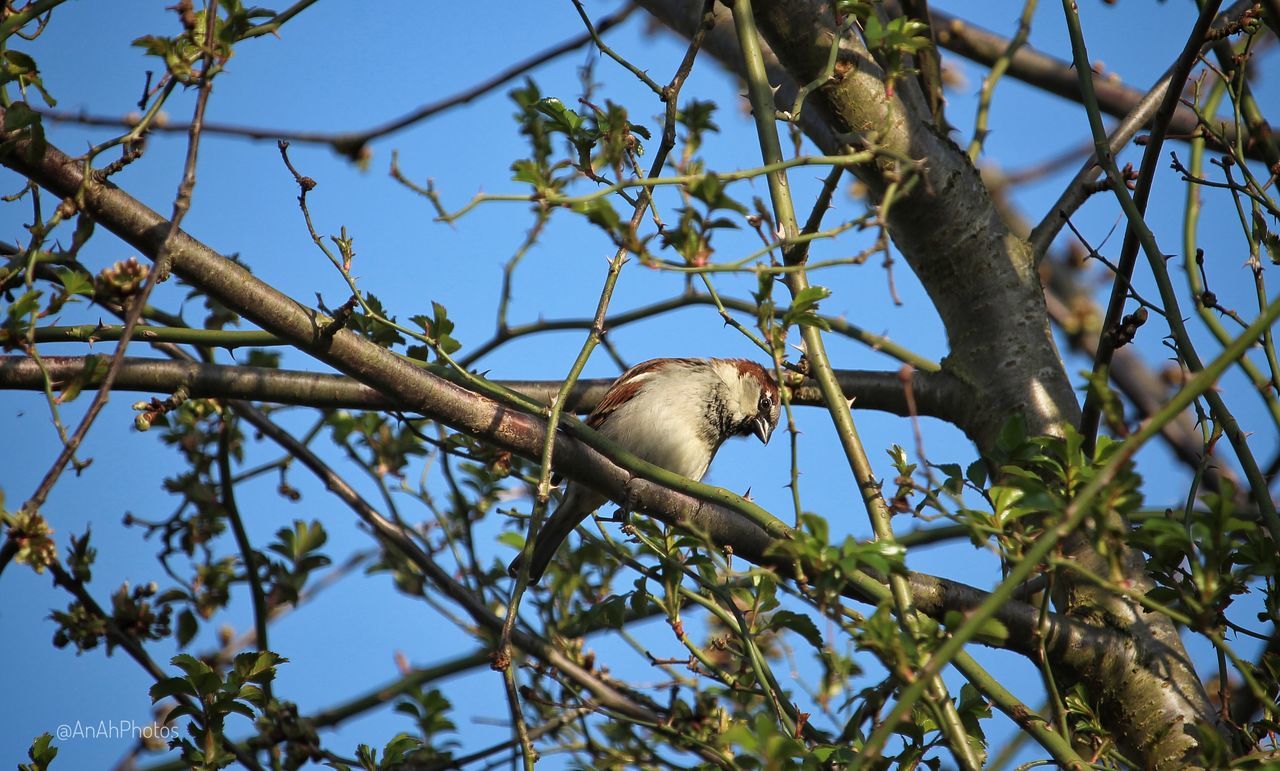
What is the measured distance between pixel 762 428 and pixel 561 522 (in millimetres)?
1318

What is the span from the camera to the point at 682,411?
4539 mm

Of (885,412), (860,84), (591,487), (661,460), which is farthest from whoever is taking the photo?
(661,460)

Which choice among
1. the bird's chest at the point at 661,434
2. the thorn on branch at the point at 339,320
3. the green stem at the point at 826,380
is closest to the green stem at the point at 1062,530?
the green stem at the point at 826,380

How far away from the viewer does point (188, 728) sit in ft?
7.84

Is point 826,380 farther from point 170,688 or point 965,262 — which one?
point 170,688

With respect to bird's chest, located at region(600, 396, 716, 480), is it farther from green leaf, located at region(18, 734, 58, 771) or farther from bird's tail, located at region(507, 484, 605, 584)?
green leaf, located at region(18, 734, 58, 771)

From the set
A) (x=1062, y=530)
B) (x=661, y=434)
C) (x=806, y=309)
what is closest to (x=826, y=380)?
(x=806, y=309)

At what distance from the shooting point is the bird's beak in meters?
4.93

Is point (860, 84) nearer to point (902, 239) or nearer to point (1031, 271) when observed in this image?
point (902, 239)

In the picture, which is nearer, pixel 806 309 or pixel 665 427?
pixel 806 309

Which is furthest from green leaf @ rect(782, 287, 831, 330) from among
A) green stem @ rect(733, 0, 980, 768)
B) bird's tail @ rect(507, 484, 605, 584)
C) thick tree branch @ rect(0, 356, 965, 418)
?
bird's tail @ rect(507, 484, 605, 584)

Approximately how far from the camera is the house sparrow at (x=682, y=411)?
14.7 ft

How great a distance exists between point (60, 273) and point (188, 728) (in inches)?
42.3

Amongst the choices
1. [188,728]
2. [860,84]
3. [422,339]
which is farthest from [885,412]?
[188,728]
